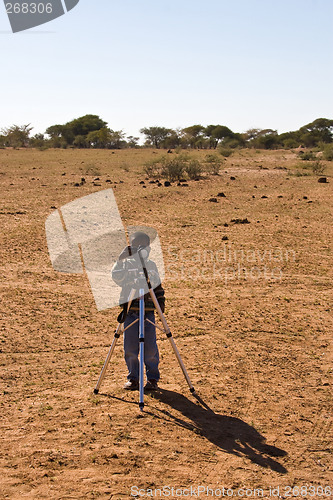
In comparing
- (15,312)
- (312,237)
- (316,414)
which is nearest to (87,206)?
(312,237)

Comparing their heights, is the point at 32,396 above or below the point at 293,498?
above

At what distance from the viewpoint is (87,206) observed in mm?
14586

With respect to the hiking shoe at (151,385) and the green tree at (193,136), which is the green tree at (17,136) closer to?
the green tree at (193,136)

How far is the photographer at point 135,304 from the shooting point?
4262 millimetres

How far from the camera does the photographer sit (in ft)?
14.0

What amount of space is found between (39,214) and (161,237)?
12.6 feet

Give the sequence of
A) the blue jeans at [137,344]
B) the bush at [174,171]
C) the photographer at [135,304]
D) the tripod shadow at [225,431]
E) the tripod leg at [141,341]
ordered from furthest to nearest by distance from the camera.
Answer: the bush at [174,171]
the blue jeans at [137,344]
the photographer at [135,304]
the tripod leg at [141,341]
the tripod shadow at [225,431]

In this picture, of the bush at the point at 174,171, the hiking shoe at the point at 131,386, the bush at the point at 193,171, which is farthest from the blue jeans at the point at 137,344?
the bush at the point at 193,171

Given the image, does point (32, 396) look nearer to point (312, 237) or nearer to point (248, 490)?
point (248, 490)

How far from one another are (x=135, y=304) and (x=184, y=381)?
1.01 meters

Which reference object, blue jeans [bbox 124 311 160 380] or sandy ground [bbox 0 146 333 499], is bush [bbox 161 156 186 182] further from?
blue jeans [bbox 124 311 160 380]

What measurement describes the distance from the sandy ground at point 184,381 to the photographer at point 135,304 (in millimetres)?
201

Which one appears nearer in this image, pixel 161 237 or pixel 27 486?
pixel 27 486

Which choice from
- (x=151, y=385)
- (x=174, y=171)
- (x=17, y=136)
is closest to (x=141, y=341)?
(x=151, y=385)
